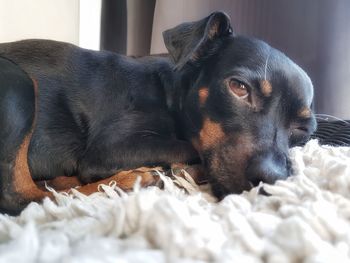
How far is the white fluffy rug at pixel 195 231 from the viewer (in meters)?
0.67

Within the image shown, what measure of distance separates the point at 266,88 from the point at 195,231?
0.81m

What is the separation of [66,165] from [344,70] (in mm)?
1739

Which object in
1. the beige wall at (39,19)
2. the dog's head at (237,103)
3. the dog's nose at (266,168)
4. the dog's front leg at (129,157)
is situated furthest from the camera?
the beige wall at (39,19)

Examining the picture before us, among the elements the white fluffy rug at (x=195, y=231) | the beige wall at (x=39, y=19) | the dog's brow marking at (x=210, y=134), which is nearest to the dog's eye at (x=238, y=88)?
the dog's brow marking at (x=210, y=134)

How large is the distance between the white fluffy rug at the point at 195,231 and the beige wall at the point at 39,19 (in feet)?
6.21

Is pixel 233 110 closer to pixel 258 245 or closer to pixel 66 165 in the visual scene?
pixel 66 165

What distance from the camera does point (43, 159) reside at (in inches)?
62.1

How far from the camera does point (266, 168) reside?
1.19 metres

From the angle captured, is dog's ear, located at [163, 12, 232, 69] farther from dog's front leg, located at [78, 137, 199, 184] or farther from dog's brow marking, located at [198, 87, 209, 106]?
dog's front leg, located at [78, 137, 199, 184]

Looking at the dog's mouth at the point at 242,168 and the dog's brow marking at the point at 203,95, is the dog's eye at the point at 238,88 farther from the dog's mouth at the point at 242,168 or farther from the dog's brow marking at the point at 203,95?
the dog's mouth at the point at 242,168

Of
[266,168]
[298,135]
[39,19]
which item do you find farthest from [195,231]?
[39,19]

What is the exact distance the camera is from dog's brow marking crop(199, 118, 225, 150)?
4.57 feet

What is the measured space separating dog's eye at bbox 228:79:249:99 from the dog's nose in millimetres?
238

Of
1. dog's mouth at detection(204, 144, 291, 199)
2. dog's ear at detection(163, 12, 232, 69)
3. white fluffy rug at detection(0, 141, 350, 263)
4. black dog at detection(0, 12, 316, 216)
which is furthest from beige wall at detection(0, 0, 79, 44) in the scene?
white fluffy rug at detection(0, 141, 350, 263)
